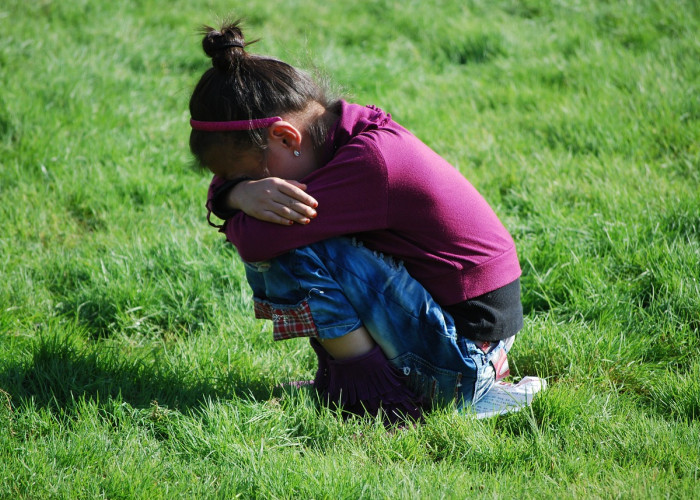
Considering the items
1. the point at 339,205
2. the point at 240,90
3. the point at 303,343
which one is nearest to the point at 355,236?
the point at 339,205

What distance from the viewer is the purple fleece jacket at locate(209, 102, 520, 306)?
7.35 ft

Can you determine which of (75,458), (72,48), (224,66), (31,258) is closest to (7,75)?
(72,48)

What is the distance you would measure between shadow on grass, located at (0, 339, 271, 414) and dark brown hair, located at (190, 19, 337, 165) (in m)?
0.89

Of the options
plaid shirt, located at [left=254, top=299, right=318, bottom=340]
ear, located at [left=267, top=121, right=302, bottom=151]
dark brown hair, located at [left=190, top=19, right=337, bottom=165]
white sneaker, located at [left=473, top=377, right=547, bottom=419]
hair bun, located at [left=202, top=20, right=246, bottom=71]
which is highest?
hair bun, located at [left=202, top=20, right=246, bottom=71]

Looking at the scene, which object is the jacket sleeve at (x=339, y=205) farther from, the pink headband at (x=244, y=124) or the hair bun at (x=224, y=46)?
the hair bun at (x=224, y=46)

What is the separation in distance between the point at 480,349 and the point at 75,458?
4.51 ft

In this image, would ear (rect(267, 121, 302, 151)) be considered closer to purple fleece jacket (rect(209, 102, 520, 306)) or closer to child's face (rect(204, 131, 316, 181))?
child's face (rect(204, 131, 316, 181))

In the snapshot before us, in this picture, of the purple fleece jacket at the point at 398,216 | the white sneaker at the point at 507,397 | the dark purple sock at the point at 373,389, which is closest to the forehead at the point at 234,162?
the purple fleece jacket at the point at 398,216

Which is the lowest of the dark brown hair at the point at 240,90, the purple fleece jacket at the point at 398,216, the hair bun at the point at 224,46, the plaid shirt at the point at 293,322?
the plaid shirt at the point at 293,322

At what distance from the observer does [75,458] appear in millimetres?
2172

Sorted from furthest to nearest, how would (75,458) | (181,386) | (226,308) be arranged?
1. (226,308)
2. (181,386)
3. (75,458)

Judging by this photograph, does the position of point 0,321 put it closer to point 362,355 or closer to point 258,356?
point 258,356

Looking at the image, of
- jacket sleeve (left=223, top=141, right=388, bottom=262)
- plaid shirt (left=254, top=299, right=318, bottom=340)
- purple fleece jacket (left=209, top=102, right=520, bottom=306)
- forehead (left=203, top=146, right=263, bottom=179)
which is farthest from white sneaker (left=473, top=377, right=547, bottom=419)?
forehead (left=203, top=146, right=263, bottom=179)

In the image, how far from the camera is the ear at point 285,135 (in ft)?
7.54
